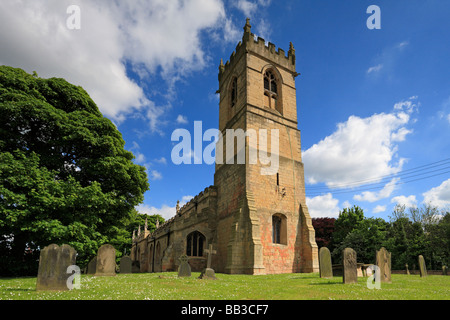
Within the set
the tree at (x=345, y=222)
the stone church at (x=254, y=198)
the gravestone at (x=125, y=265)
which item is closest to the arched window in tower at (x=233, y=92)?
the stone church at (x=254, y=198)

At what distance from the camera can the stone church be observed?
692 inches

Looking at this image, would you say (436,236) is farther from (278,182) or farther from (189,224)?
(189,224)

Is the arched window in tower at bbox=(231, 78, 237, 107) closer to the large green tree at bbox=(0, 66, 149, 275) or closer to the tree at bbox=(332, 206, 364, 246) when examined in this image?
the large green tree at bbox=(0, 66, 149, 275)

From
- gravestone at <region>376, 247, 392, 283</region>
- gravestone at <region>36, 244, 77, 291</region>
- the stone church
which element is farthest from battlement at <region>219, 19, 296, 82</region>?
gravestone at <region>36, 244, 77, 291</region>

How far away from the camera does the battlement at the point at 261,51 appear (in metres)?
23.1

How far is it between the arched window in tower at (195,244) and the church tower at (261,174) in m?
1.44

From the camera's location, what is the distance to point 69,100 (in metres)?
16.2

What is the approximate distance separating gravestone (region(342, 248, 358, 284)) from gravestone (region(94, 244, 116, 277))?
12.3 m

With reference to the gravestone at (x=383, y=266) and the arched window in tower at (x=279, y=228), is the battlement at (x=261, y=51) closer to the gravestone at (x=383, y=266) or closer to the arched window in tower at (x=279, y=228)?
the arched window in tower at (x=279, y=228)

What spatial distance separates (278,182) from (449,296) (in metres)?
13.7
